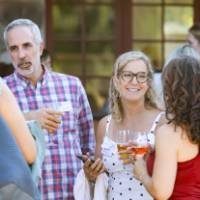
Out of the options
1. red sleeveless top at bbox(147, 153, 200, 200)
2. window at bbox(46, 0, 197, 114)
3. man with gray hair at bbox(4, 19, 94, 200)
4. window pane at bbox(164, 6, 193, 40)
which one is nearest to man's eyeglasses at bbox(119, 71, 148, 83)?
man with gray hair at bbox(4, 19, 94, 200)

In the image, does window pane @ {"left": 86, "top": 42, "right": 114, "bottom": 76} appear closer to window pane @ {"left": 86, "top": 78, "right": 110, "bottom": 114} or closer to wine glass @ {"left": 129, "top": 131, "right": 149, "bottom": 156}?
window pane @ {"left": 86, "top": 78, "right": 110, "bottom": 114}

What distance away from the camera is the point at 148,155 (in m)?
3.71

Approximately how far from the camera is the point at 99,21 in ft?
28.3

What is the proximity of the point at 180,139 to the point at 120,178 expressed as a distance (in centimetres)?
86

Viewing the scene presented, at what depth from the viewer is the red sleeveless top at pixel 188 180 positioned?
Answer: 3527 millimetres

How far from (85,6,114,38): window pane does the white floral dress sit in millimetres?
4388

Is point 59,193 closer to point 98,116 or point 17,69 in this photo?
point 17,69

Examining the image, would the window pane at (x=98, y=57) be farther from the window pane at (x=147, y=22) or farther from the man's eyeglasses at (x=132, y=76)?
the man's eyeglasses at (x=132, y=76)

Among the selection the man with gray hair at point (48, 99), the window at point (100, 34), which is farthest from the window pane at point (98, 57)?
the man with gray hair at point (48, 99)

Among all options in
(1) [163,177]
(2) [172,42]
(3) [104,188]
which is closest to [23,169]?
(1) [163,177]

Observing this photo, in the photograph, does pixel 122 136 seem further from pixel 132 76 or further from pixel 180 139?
pixel 180 139

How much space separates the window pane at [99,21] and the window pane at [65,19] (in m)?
0.13

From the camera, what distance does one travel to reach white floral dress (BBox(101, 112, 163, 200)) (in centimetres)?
423

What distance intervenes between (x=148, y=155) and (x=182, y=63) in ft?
1.57
